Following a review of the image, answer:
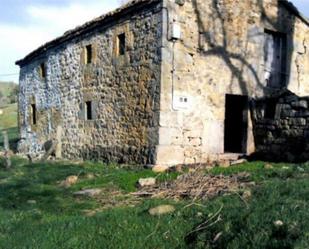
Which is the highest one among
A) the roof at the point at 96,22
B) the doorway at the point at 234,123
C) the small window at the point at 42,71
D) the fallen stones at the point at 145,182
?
the roof at the point at 96,22

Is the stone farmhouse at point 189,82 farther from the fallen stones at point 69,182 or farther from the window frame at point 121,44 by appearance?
the fallen stones at point 69,182

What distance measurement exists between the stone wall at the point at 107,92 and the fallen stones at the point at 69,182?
2216 mm

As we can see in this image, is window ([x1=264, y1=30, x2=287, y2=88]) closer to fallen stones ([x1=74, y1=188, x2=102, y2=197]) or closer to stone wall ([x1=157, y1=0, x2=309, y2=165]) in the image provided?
stone wall ([x1=157, y1=0, x2=309, y2=165])

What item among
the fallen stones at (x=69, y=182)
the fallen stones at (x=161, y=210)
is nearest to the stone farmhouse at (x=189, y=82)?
the fallen stones at (x=69, y=182)

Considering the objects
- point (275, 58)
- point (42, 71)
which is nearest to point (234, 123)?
point (275, 58)

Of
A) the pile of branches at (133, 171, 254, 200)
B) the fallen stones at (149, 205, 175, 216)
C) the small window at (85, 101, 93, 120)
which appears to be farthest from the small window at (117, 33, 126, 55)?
the fallen stones at (149, 205, 175, 216)

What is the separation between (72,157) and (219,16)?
23.7ft

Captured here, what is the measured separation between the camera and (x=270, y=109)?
12539 millimetres

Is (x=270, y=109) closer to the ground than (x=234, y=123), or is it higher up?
higher up

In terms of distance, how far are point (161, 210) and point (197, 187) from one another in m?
1.60

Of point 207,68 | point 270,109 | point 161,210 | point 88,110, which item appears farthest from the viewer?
point 88,110

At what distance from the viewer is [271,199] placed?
607 cm

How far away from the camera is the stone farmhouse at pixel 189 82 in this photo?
1162 centimetres

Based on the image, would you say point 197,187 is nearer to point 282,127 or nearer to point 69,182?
point 69,182
